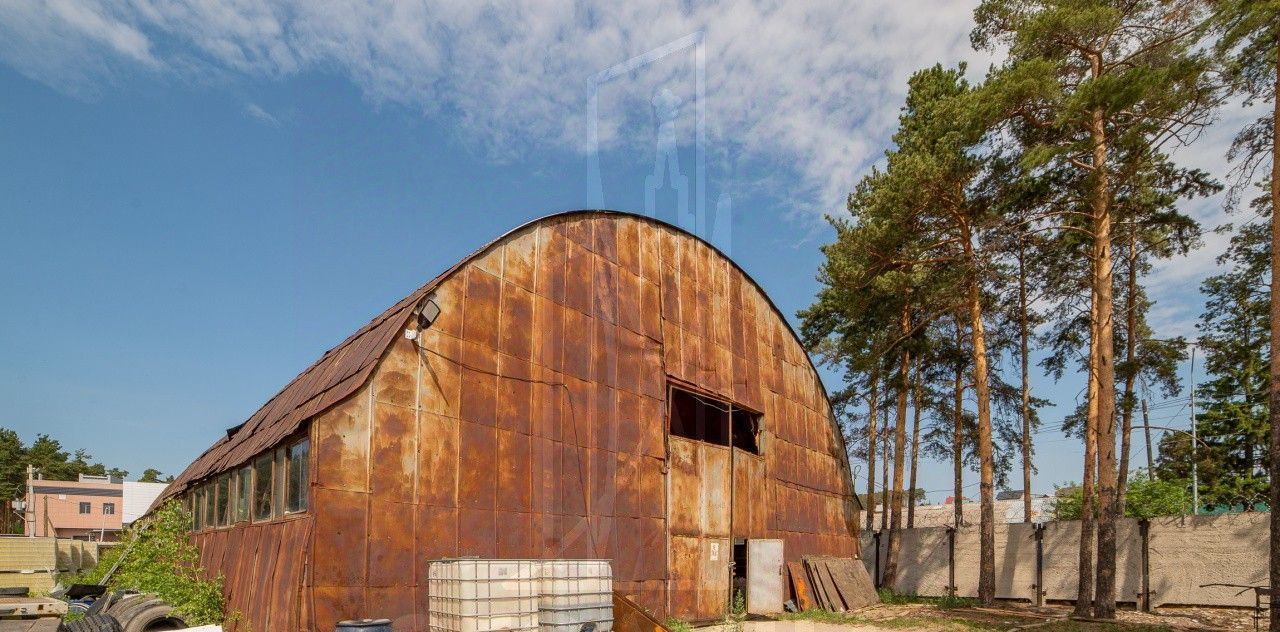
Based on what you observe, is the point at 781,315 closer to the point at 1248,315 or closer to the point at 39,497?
the point at 1248,315

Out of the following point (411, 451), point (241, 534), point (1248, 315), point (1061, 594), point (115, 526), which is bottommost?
point (115, 526)

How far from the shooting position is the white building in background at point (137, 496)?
68062 millimetres

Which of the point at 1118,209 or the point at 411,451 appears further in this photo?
the point at 1118,209

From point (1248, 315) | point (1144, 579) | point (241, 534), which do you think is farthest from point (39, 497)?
point (1248, 315)

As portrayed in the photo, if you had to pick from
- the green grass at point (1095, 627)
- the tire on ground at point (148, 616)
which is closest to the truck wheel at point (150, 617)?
the tire on ground at point (148, 616)

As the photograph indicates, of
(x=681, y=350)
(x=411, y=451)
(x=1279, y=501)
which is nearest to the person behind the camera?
(x=411, y=451)

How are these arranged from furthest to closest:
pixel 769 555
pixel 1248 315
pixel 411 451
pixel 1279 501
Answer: pixel 1248 315 → pixel 769 555 → pixel 1279 501 → pixel 411 451

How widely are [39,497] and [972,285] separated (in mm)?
77851

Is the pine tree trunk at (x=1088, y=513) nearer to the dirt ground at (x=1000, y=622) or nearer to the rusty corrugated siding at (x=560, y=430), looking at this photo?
the dirt ground at (x=1000, y=622)

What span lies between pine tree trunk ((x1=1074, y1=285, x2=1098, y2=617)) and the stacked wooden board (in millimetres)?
5406

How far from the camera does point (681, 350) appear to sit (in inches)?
671

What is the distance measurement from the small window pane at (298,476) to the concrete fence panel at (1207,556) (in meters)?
20.6

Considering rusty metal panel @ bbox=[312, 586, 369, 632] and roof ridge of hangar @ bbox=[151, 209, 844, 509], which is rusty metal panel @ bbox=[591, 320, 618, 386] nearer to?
roof ridge of hangar @ bbox=[151, 209, 844, 509]

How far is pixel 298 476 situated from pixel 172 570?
26.7 ft
